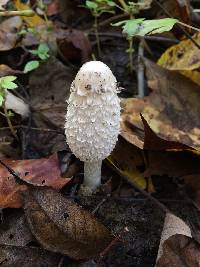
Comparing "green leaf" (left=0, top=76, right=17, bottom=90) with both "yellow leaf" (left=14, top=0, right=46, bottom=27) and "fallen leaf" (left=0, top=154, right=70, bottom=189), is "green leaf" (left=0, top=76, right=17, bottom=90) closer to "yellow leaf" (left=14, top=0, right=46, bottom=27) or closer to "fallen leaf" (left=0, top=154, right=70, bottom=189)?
"fallen leaf" (left=0, top=154, right=70, bottom=189)

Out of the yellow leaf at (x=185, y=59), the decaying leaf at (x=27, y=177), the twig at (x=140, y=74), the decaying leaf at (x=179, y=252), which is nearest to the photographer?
the decaying leaf at (x=179, y=252)

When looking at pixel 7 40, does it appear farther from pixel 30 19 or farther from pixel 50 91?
pixel 50 91

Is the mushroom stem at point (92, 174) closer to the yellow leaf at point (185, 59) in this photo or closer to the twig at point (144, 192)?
the twig at point (144, 192)

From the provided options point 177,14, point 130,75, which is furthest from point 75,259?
point 177,14

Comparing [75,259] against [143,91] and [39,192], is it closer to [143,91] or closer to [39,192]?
[39,192]

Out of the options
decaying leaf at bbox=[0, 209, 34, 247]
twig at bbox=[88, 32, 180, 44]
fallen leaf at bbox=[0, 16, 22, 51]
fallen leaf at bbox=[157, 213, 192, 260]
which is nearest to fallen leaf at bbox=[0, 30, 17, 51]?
fallen leaf at bbox=[0, 16, 22, 51]

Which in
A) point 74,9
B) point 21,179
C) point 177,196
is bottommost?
point 177,196

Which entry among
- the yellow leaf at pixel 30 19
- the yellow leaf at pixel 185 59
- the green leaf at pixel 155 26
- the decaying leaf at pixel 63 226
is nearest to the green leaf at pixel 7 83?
the decaying leaf at pixel 63 226
